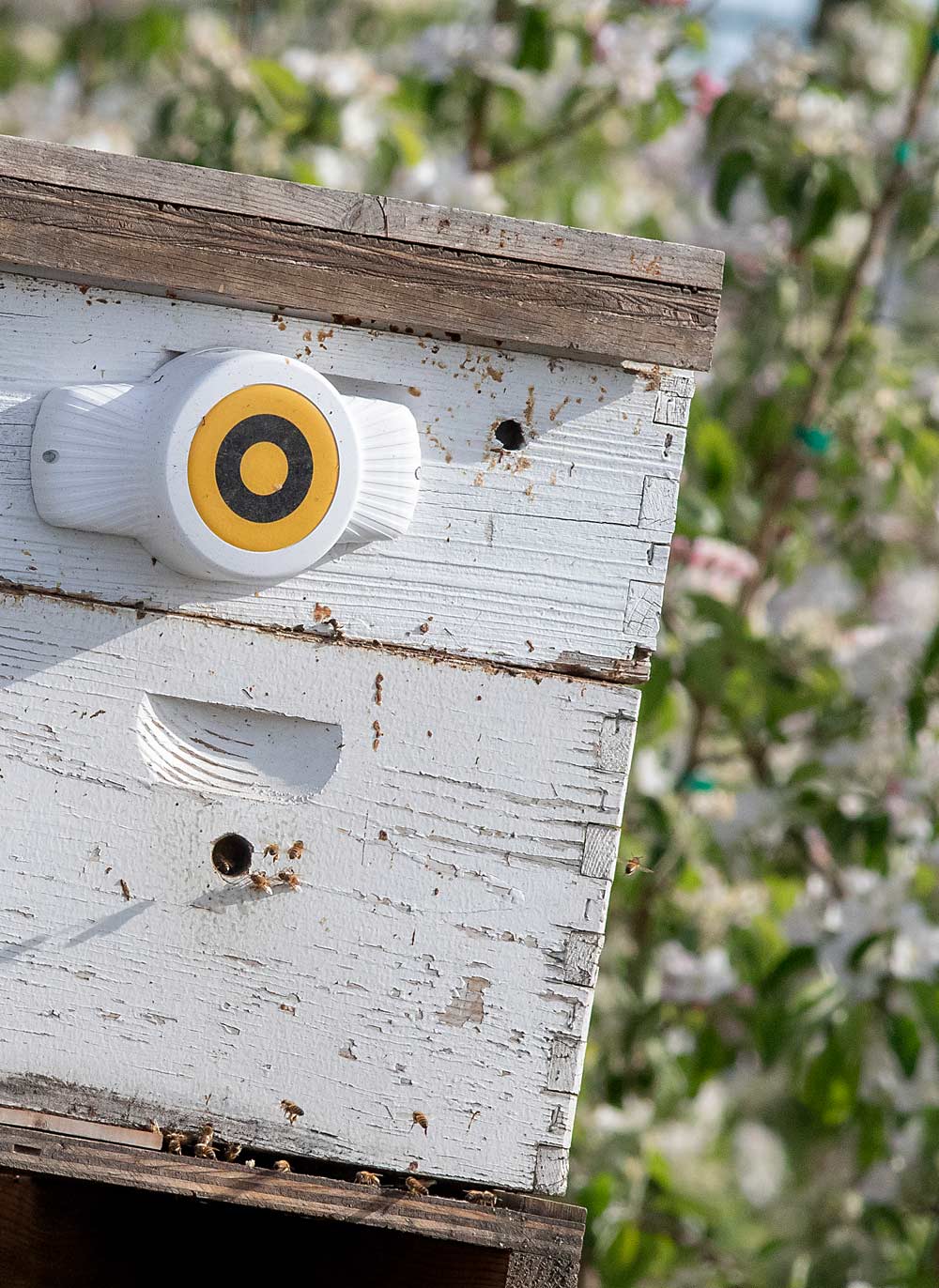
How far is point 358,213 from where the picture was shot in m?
1.03

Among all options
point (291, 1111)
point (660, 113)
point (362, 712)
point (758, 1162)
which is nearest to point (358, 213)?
point (362, 712)

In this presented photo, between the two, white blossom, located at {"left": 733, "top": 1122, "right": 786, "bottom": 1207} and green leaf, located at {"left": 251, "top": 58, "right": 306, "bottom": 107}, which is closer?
green leaf, located at {"left": 251, "top": 58, "right": 306, "bottom": 107}

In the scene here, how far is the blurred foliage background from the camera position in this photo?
205 centimetres

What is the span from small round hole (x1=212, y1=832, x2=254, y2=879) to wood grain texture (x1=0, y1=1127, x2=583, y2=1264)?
0.20 metres

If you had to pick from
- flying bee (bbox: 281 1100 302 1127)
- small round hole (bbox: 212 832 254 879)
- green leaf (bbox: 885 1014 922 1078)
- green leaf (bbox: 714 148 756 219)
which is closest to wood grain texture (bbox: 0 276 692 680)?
small round hole (bbox: 212 832 254 879)

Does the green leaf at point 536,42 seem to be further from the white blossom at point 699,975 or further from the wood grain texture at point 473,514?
the white blossom at point 699,975

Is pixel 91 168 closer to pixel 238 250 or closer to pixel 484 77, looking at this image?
pixel 238 250

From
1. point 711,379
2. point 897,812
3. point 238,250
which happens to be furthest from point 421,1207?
point 711,379

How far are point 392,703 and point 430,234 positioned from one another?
0.35 metres

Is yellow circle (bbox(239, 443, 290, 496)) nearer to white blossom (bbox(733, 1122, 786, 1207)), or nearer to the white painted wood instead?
the white painted wood

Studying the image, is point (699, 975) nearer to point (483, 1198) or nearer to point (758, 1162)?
point (483, 1198)

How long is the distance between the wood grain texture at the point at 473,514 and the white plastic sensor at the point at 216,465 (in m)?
0.03

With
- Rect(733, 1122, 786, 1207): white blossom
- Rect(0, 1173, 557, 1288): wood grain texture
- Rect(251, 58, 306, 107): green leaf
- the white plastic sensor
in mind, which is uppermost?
Rect(251, 58, 306, 107): green leaf

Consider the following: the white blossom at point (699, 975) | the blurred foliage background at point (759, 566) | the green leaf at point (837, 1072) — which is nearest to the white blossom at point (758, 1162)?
the blurred foliage background at point (759, 566)
